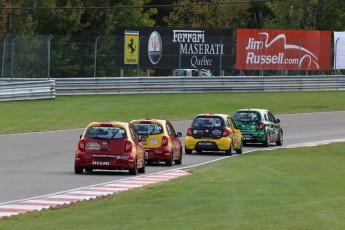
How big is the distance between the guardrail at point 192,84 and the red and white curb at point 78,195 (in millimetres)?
31061

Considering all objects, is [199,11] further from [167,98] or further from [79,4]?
[167,98]

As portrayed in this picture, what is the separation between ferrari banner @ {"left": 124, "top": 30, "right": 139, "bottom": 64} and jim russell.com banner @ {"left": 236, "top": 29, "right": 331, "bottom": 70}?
7158 mm

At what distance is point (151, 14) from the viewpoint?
84.4m

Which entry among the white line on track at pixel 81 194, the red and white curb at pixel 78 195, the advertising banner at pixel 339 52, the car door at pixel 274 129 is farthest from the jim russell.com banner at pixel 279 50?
the red and white curb at pixel 78 195

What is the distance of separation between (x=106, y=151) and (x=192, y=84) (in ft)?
114

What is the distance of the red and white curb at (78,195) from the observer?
17.1 meters

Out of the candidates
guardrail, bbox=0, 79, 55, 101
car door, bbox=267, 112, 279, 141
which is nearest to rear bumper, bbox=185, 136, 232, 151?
car door, bbox=267, 112, 279, 141

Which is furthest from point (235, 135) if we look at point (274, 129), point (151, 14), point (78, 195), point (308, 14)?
point (151, 14)

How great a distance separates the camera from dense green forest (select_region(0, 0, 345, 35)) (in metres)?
71.7

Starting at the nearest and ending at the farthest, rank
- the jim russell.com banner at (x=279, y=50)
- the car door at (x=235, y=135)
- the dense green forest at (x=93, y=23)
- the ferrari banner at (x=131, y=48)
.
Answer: the car door at (x=235, y=135) < the dense green forest at (x=93, y=23) < the ferrari banner at (x=131, y=48) < the jim russell.com banner at (x=279, y=50)

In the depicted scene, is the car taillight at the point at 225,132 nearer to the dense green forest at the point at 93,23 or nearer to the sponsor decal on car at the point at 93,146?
the sponsor decal on car at the point at 93,146

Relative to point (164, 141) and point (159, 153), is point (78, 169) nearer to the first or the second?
point (159, 153)

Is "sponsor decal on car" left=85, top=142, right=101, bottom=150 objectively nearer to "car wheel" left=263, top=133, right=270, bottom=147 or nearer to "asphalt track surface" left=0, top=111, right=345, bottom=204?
"asphalt track surface" left=0, top=111, right=345, bottom=204

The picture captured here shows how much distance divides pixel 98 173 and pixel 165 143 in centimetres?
330
